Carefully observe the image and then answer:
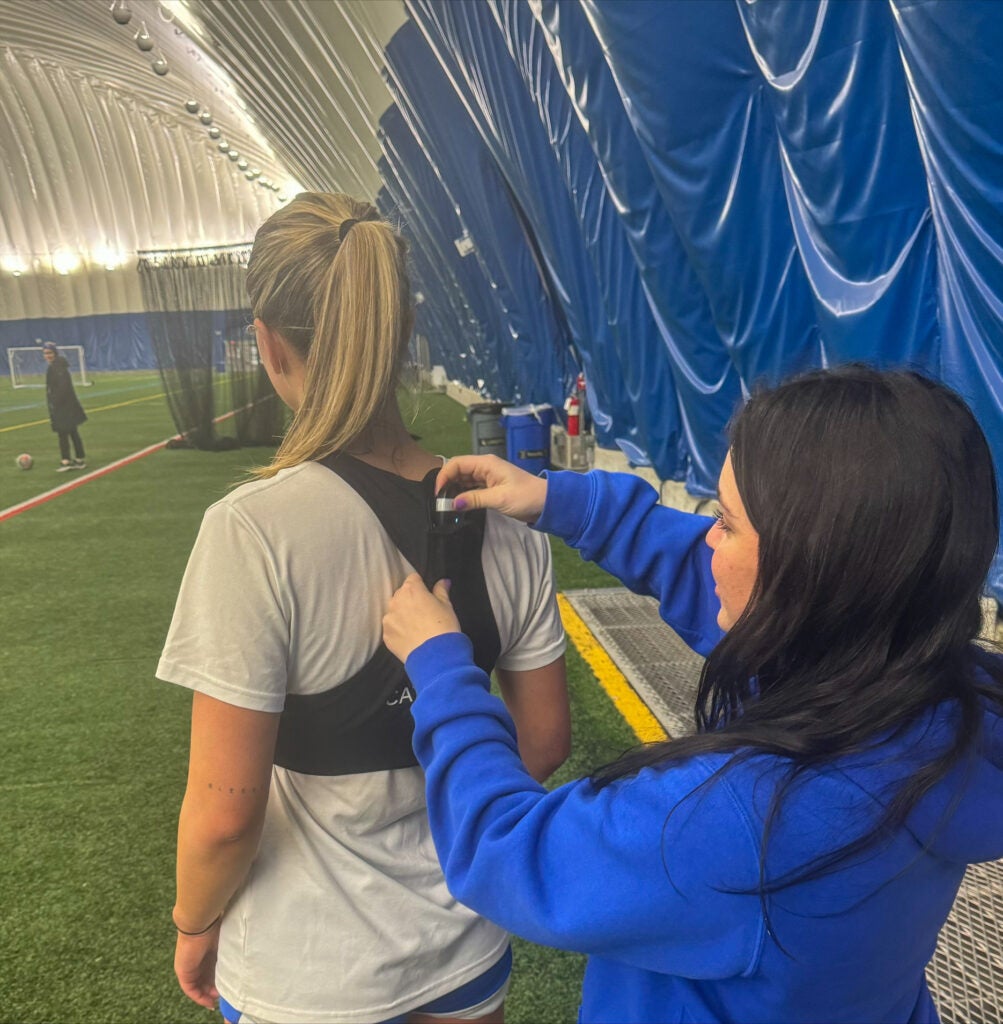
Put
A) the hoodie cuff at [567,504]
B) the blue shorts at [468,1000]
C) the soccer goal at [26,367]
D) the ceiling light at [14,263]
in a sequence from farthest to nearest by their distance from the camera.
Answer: the soccer goal at [26,367], the ceiling light at [14,263], the hoodie cuff at [567,504], the blue shorts at [468,1000]

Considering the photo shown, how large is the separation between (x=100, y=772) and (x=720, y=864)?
364cm

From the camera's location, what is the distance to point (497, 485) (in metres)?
1.40

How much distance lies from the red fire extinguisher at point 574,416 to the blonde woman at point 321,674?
8949 millimetres

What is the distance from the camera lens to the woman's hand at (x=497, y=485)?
4.28 feet

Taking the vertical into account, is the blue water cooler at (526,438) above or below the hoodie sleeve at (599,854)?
below

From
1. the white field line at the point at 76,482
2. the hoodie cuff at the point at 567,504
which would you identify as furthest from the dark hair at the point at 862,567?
the white field line at the point at 76,482

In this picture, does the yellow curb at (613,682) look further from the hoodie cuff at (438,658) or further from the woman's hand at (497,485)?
the hoodie cuff at (438,658)

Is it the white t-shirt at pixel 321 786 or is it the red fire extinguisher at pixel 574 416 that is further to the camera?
the red fire extinguisher at pixel 574 416

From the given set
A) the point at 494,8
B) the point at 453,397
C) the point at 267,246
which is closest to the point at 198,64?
the point at 453,397

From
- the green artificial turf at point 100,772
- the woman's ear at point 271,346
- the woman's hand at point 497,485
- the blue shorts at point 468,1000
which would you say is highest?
the woman's ear at point 271,346

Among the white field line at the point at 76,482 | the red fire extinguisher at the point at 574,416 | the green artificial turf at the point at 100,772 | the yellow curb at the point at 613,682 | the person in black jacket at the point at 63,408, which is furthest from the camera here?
the person in black jacket at the point at 63,408

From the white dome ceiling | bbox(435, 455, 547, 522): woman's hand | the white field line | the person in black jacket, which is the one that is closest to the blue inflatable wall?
bbox(435, 455, 547, 522): woman's hand

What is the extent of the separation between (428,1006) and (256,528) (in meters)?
0.84

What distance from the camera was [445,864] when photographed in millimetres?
916
